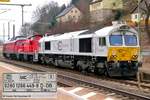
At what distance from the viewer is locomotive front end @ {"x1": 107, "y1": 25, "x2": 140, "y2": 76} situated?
28.0 metres

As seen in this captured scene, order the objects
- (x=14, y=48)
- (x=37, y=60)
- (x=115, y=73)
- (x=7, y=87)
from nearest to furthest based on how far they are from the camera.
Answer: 1. (x=7, y=87)
2. (x=115, y=73)
3. (x=37, y=60)
4. (x=14, y=48)

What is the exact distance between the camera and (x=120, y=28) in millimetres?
29047

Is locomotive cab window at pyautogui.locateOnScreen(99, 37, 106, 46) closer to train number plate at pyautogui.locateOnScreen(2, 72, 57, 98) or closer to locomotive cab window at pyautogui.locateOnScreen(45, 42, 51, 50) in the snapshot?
locomotive cab window at pyautogui.locateOnScreen(45, 42, 51, 50)

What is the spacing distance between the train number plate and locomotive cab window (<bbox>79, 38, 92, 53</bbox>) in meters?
18.0

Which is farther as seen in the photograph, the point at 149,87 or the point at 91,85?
the point at 91,85

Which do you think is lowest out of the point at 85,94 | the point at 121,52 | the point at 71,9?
the point at 85,94

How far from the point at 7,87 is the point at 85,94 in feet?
24.6

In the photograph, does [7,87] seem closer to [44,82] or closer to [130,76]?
[44,82]

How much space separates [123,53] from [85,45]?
415cm

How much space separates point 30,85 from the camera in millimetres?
12891

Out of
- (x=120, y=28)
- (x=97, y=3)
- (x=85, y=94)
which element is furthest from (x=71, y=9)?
(x=85, y=94)

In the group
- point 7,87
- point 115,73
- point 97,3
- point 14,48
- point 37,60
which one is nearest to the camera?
point 7,87

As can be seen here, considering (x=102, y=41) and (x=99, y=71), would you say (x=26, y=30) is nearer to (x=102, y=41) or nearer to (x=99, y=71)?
(x=99, y=71)

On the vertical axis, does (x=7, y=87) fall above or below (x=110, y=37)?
below
